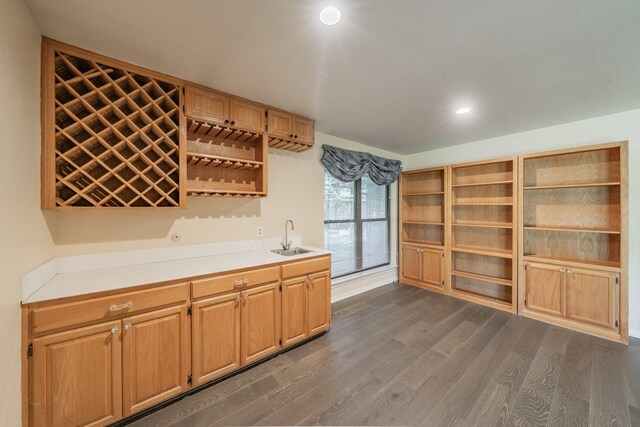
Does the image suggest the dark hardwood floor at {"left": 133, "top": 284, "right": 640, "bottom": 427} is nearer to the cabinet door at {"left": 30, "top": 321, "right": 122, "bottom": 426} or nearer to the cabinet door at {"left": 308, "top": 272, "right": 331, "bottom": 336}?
the cabinet door at {"left": 308, "top": 272, "right": 331, "bottom": 336}

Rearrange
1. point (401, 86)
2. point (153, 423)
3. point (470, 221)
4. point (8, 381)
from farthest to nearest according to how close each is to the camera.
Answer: point (470, 221) → point (401, 86) → point (153, 423) → point (8, 381)

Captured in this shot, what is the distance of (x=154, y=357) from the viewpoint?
1639 millimetres

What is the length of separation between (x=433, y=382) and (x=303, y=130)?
2662mm

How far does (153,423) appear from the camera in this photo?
1.57m

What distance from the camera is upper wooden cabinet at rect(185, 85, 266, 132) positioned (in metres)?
2.08

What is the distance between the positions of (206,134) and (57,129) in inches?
40.3

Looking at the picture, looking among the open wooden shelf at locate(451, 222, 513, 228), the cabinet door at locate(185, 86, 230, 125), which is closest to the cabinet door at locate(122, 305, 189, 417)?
the cabinet door at locate(185, 86, 230, 125)

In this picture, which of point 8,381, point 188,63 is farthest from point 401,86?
point 8,381

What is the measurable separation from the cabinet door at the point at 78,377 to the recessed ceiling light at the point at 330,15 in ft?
7.12

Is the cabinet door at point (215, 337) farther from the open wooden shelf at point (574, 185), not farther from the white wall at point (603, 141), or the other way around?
the white wall at point (603, 141)

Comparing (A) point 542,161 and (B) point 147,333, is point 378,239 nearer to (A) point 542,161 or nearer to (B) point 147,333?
(A) point 542,161

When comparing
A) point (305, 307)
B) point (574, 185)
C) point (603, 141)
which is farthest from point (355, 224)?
point (603, 141)

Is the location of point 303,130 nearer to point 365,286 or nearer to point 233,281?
point 233,281

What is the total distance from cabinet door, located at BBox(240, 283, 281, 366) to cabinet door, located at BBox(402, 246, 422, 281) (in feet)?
9.24
